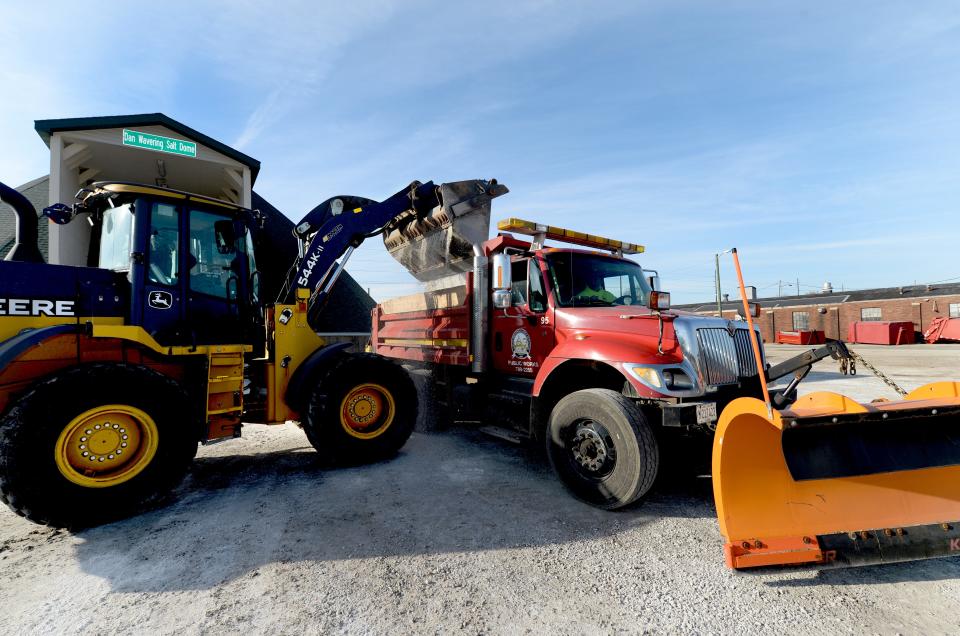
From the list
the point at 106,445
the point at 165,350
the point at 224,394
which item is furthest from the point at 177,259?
the point at 106,445

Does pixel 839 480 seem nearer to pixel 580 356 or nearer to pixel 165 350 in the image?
pixel 580 356

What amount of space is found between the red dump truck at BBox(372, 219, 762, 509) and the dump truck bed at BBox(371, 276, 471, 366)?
3cm

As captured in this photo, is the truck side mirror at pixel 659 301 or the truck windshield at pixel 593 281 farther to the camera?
the truck windshield at pixel 593 281

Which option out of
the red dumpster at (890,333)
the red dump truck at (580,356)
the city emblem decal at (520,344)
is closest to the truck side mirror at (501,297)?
the red dump truck at (580,356)

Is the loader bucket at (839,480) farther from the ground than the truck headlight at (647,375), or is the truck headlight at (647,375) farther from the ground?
the truck headlight at (647,375)

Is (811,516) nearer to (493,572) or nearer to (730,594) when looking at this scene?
(730,594)

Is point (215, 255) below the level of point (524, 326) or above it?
above

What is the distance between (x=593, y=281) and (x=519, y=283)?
84 cm

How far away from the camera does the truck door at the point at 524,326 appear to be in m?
5.20

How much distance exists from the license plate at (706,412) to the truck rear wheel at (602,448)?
389 millimetres

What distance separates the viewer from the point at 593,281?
5383mm

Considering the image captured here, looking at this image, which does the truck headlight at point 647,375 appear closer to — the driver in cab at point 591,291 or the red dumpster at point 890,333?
the driver in cab at point 591,291

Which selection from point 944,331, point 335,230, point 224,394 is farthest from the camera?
point 944,331

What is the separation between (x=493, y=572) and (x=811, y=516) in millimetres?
2052
